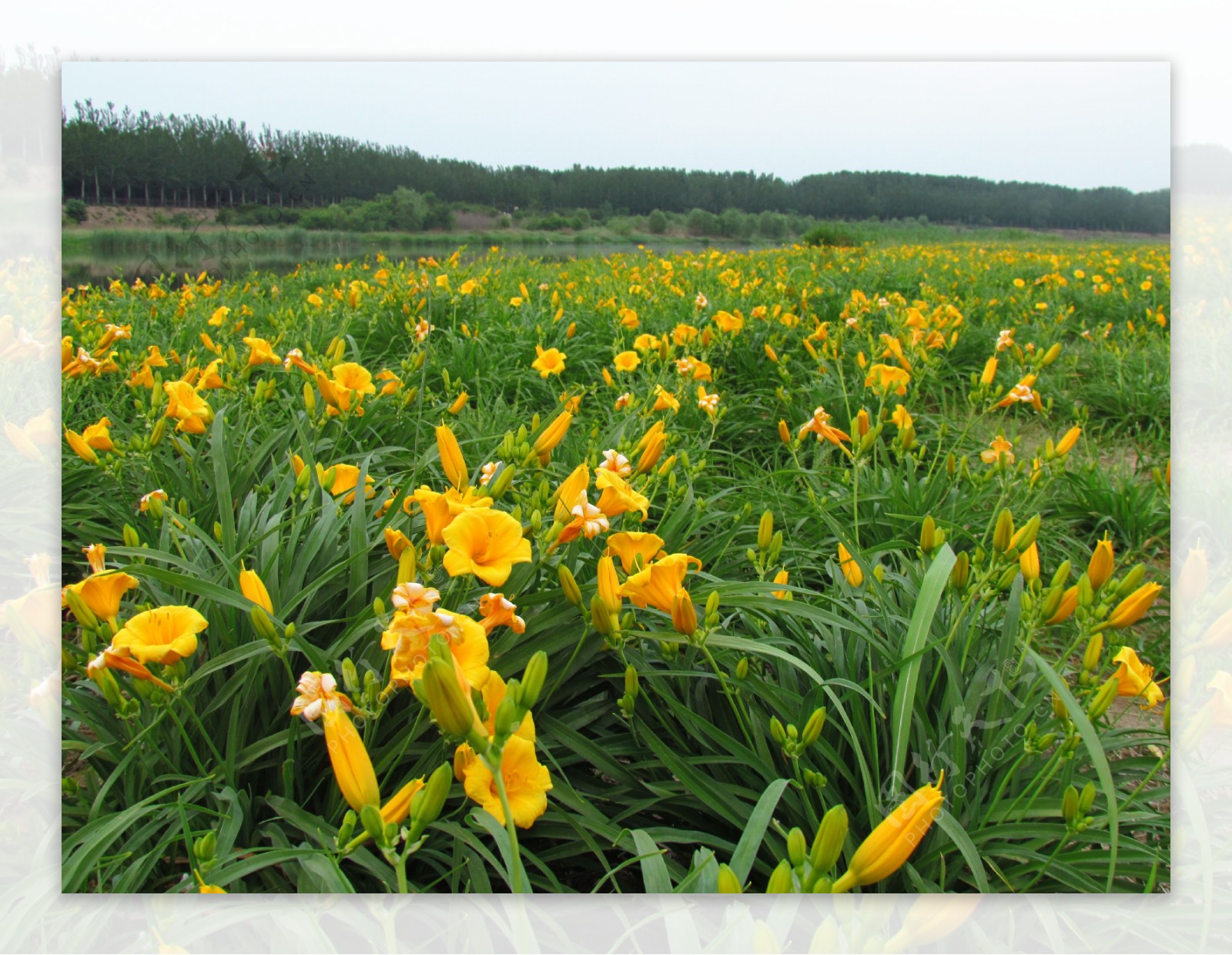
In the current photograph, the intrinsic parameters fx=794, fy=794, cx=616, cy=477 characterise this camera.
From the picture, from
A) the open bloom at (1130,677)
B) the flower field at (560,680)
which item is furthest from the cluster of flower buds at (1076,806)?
the open bloom at (1130,677)

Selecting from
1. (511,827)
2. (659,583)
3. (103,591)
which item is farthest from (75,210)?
(511,827)

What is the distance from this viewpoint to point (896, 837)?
2.32 feet

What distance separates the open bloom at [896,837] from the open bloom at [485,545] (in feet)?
1.46

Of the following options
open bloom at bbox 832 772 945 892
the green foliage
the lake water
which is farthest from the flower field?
the green foliage

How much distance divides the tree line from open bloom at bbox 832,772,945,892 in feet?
4.72

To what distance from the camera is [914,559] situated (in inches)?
73.7

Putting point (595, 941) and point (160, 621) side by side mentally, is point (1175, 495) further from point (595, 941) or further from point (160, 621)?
point (160, 621)

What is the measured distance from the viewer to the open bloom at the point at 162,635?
0.87m

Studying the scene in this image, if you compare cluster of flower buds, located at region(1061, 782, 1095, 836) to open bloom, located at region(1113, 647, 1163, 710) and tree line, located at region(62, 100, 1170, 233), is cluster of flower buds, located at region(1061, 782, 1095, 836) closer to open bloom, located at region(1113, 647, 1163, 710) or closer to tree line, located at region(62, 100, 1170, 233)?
open bloom, located at region(1113, 647, 1163, 710)

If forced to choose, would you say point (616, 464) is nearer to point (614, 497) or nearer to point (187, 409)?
point (614, 497)

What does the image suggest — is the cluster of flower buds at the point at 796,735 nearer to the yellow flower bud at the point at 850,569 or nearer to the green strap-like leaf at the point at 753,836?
the green strap-like leaf at the point at 753,836

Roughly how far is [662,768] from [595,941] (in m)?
0.25

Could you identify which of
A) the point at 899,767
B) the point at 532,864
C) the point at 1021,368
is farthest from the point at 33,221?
the point at 1021,368

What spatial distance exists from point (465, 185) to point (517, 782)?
159cm
